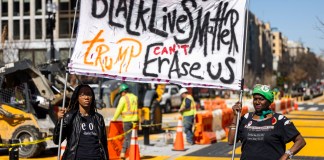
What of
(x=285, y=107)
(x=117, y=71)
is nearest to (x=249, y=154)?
(x=117, y=71)

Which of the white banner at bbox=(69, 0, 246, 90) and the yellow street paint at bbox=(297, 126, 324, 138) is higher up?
the white banner at bbox=(69, 0, 246, 90)

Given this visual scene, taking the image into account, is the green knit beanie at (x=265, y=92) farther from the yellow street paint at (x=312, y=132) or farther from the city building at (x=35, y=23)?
the city building at (x=35, y=23)

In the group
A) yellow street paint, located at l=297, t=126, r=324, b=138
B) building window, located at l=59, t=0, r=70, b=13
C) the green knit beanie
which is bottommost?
yellow street paint, located at l=297, t=126, r=324, b=138

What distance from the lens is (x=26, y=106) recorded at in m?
13.6

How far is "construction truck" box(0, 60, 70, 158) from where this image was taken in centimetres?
1318

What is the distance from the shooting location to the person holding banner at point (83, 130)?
17.8ft

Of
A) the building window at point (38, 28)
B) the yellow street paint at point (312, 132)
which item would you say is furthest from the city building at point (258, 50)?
the yellow street paint at point (312, 132)

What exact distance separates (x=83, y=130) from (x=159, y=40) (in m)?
1.66

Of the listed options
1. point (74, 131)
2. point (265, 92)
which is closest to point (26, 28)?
point (74, 131)

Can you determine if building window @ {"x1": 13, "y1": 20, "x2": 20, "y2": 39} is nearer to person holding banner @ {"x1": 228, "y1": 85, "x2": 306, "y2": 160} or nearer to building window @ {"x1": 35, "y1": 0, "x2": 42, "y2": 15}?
building window @ {"x1": 35, "y1": 0, "x2": 42, "y2": 15}

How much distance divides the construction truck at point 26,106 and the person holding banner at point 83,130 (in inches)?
298

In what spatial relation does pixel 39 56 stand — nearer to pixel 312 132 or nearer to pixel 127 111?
pixel 312 132

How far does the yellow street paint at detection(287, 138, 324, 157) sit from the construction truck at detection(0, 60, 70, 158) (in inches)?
248

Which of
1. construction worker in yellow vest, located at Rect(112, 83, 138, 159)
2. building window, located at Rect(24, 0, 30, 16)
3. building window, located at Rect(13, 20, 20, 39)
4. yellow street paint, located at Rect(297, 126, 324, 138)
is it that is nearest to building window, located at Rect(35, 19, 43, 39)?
building window, located at Rect(24, 0, 30, 16)
